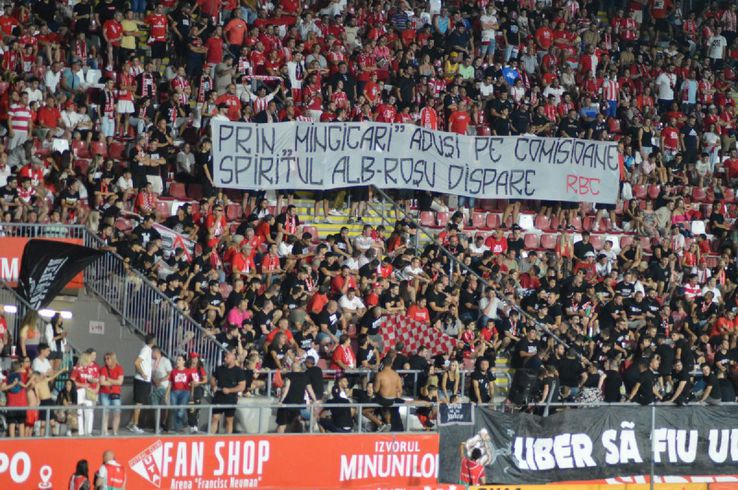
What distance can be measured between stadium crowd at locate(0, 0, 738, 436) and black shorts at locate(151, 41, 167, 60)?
0.03 meters

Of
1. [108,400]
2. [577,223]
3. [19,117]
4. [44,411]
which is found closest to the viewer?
[44,411]

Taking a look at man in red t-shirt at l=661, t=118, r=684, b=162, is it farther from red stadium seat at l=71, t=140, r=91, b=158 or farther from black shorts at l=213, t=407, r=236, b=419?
black shorts at l=213, t=407, r=236, b=419

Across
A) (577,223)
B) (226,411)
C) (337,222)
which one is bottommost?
(226,411)

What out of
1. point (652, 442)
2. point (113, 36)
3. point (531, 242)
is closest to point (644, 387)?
point (652, 442)

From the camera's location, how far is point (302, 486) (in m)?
20.7

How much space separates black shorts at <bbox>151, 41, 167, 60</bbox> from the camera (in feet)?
92.5

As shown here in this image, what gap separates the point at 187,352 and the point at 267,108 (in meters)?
7.01

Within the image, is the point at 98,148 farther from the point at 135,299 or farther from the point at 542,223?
the point at 542,223

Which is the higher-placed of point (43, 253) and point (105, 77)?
point (105, 77)

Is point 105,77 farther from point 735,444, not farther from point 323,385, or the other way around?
point 735,444

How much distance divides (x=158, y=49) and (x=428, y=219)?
6.35m

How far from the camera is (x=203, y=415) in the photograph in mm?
20906

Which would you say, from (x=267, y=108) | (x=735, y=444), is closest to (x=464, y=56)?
(x=267, y=108)

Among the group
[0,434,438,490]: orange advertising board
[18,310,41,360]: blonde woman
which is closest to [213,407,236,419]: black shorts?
[0,434,438,490]: orange advertising board
